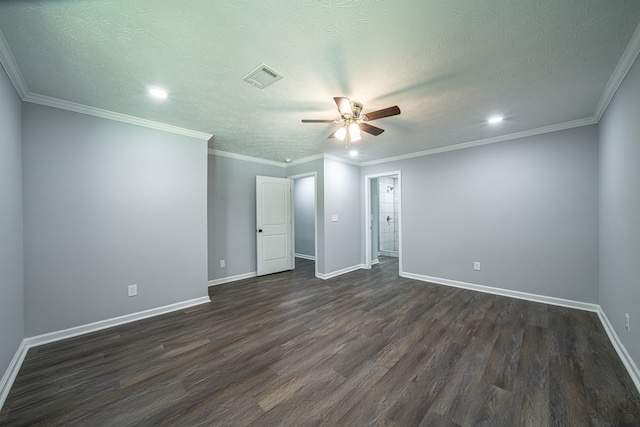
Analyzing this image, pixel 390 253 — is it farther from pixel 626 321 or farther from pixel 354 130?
pixel 354 130

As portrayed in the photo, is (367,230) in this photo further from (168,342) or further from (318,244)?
(168,342)

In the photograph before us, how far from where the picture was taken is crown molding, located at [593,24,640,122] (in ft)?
5.25

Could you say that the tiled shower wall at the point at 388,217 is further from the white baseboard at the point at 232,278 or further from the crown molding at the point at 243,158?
the white baseboard at the point at 232,278

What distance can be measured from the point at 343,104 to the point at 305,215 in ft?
16.1

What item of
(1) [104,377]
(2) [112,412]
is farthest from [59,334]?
(2) [112,412]

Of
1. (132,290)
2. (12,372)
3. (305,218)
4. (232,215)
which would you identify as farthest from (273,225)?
(12,372)

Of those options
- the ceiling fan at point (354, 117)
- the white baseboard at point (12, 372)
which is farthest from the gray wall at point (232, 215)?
the ceiling fan at point (354, 117)

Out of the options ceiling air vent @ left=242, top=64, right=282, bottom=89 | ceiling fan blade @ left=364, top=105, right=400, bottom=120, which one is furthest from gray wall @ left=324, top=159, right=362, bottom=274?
ceiling air vent @ left=242, top=64, right=282, bottom=89

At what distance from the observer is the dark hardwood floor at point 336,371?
4.92 feet

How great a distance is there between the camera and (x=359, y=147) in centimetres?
407

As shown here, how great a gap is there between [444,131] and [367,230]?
259 centimetres

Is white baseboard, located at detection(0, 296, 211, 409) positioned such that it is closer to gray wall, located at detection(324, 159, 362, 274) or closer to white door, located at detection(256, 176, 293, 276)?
white door, located at detection(256, 176, 293, 276)

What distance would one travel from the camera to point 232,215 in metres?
4.52

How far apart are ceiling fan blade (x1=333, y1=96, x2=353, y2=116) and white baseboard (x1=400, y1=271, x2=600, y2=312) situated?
349 centimetres
